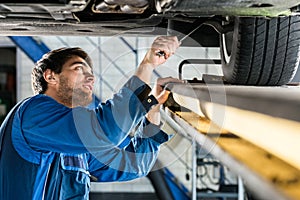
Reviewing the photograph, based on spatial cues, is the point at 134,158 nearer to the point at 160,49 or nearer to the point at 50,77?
the point at 50,77

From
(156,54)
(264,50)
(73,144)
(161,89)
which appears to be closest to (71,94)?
(73,144)

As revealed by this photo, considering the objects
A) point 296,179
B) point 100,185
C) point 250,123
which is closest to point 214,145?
point 250,123

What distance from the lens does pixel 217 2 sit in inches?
64.4

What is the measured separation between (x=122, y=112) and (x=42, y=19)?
20.5 inches

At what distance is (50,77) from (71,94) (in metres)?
0.13

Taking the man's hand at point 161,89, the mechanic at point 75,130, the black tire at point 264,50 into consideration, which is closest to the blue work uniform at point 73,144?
the mechanic at point 75,130

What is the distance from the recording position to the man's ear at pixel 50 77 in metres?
2.52

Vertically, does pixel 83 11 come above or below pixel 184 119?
above

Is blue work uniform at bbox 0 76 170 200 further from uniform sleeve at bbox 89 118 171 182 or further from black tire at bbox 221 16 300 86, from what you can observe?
black tire at bbox 221 16 300 86

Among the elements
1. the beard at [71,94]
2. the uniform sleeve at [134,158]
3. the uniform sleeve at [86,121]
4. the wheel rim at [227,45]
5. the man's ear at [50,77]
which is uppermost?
the wheel rim at [227,45]

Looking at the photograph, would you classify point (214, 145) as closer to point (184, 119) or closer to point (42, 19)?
point (184, 119)

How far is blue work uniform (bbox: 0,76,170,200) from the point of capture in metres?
2.07

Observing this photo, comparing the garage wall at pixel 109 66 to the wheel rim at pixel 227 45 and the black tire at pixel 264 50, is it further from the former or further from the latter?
the black tire at pixel 264 50

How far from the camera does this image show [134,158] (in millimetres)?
2857
